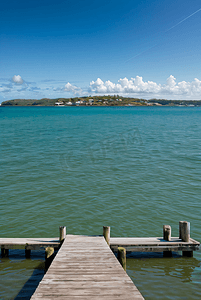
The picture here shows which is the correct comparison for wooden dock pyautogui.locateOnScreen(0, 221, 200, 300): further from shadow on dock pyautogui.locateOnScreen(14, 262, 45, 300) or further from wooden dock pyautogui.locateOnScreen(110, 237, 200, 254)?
shadow on dock pyautogui.locateOnScreen(14, 262, 45, 300)

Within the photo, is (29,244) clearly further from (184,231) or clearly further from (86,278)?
(184,231)

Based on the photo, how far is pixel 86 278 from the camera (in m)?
7.42

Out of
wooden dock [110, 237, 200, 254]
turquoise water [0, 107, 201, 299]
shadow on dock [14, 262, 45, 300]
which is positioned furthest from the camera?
wooden dock [110, 237, 200, 254]

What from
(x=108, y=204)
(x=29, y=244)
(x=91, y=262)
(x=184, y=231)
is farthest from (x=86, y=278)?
(x=108, y=204)

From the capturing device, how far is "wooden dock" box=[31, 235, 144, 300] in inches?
259

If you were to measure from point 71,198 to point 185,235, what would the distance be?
31.1ft

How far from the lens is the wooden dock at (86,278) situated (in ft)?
21.6

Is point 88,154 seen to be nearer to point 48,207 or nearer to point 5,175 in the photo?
point 5,175

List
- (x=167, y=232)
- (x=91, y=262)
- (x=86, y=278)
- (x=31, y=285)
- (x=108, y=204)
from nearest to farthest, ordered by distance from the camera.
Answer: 1. (x=86, y=278)
2. (x=91, y=262)
3. (x=31, y=285)
4. (x=167, y=232)
5. (x=108, y=204)

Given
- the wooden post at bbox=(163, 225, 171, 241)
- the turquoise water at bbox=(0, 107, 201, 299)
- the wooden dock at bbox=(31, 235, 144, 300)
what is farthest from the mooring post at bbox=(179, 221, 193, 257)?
the wooden dock at bbox=(31, 235, 144, 300)

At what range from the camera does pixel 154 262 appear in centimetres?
1127

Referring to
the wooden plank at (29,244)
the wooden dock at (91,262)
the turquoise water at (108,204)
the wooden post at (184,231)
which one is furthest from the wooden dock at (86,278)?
the wooden post at (184,231)

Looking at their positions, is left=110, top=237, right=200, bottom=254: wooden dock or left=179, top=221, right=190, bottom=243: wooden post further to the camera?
left=179, top=221, right=190, bottom=243: wooden post

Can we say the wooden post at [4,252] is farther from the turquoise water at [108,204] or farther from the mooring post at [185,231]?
the mooring post at [185,231]
